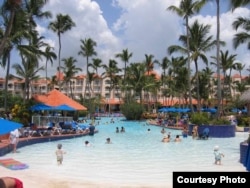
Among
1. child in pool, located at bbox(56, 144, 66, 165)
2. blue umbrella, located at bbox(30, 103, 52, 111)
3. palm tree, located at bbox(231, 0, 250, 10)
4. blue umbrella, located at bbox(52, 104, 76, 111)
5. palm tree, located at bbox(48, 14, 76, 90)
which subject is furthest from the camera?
palm tree, located at bbox(48, 14, 76, 90)

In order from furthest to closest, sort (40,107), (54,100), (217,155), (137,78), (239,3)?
1. (137,78)
2. (54,100)
3. (40,107)
4. (239,3)
5. (217,155)

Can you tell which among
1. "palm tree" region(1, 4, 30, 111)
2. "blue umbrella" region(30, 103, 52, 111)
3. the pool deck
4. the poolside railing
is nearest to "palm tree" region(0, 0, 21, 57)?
"palm tree" region(1, 4, 30, 111)

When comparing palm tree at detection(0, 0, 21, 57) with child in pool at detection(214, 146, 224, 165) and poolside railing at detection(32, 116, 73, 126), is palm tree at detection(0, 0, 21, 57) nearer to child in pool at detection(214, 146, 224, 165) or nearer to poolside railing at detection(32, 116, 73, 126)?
poolside railing at detection(32, 116, 73, 126)

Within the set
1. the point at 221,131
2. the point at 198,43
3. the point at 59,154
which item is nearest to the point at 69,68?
the point at 198,43

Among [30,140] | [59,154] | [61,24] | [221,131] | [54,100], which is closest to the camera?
[59,154]

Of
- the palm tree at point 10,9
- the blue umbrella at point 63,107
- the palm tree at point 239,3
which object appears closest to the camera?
the palm tree at point 239,3

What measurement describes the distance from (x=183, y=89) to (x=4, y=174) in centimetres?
4432

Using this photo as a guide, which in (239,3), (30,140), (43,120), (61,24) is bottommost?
(30,140)

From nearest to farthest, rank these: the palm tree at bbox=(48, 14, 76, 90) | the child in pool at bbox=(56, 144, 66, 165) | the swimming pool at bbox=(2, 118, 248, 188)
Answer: the swimming pool at bbox=(2, 118, 248, 188) < the child in pool at bbox=(56, 144, 66, 165) < the palm tree at bbox=(48, 14, 76, 90)

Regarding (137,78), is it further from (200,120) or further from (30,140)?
(30,140)

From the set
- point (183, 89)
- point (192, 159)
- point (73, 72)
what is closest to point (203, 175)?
point (192, 159)

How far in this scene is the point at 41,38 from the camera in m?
40.0

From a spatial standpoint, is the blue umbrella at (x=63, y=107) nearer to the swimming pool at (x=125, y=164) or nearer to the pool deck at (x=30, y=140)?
the pool deck at (x=30, y=140)

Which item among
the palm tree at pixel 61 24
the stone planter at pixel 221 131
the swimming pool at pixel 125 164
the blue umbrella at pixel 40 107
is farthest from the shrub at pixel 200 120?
the palm tree at pixel 61 24
